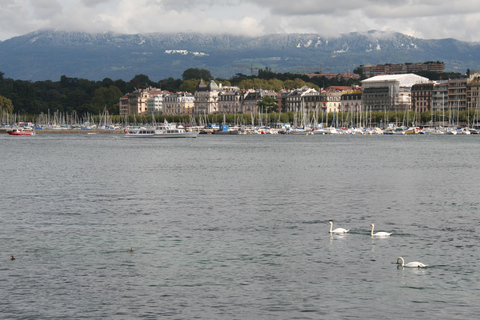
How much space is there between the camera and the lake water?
17391 millimetres

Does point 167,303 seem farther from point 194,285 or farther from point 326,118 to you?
point 326,118

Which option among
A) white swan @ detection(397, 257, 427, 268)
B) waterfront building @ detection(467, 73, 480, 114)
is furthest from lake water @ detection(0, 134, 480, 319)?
waterfront building @ detection(467, 73, 480, 114)

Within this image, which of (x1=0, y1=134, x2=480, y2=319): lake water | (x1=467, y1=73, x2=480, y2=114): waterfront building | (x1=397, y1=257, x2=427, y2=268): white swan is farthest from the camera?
(x1=467, y1=73, x2=480, y2=114): waterfront building

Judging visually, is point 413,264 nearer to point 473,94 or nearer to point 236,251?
point 236,251

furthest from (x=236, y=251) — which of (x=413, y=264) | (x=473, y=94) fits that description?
(x=473, y=94)

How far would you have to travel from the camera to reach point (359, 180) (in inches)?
1875

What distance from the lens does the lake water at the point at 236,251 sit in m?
17.4

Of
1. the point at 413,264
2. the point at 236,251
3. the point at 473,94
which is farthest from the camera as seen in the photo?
the point at 473,94

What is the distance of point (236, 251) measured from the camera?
23.0 meters

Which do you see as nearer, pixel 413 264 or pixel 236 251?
pixel 413 264

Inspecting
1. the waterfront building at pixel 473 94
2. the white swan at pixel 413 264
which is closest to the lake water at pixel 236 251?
the white swan at pixel 413 264

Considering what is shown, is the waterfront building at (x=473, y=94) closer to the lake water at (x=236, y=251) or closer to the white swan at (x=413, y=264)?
the lake water at (x=236, y=251)

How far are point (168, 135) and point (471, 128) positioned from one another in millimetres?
74458

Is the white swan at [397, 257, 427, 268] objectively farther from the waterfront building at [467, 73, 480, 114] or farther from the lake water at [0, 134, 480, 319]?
the waterfront building at [467, 73, 480, 114]
